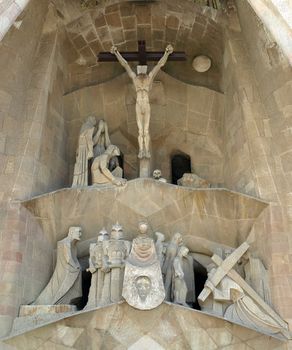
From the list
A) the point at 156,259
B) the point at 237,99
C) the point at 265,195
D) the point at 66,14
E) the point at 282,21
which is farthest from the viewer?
the point at 66,14

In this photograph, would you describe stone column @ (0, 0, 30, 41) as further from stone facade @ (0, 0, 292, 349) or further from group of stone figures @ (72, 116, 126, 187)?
group of stone figures @ (72, 116, 126, 187)

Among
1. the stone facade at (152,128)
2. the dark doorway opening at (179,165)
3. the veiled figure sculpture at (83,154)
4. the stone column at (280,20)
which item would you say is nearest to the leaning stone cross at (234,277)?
the stone facade at (152,128)

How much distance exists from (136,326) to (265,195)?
2832 millimetres

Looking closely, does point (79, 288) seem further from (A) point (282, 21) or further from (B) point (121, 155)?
(A) point (282, 21)

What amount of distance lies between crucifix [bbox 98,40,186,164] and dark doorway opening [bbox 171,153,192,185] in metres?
1.06

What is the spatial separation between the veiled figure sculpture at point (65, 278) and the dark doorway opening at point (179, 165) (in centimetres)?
251

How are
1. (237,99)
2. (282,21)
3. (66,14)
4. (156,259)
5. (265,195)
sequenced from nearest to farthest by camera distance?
1. (282,21)
2. (156,259)
3. (265,195)
4. (237,99)
5. (66,14)

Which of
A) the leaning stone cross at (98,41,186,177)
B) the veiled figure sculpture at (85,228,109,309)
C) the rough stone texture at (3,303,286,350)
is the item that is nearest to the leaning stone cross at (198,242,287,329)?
the rough stone texture at (3,303,286,350)

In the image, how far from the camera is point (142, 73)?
996 cm

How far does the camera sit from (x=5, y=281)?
8.05 meters

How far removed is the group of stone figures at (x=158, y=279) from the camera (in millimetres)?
7695

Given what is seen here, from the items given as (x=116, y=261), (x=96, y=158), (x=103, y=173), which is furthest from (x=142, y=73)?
(x=116, y=261)

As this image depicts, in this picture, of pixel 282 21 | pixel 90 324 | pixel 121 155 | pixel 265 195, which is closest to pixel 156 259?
pixel 90 324

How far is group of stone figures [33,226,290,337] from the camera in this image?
303 inches
